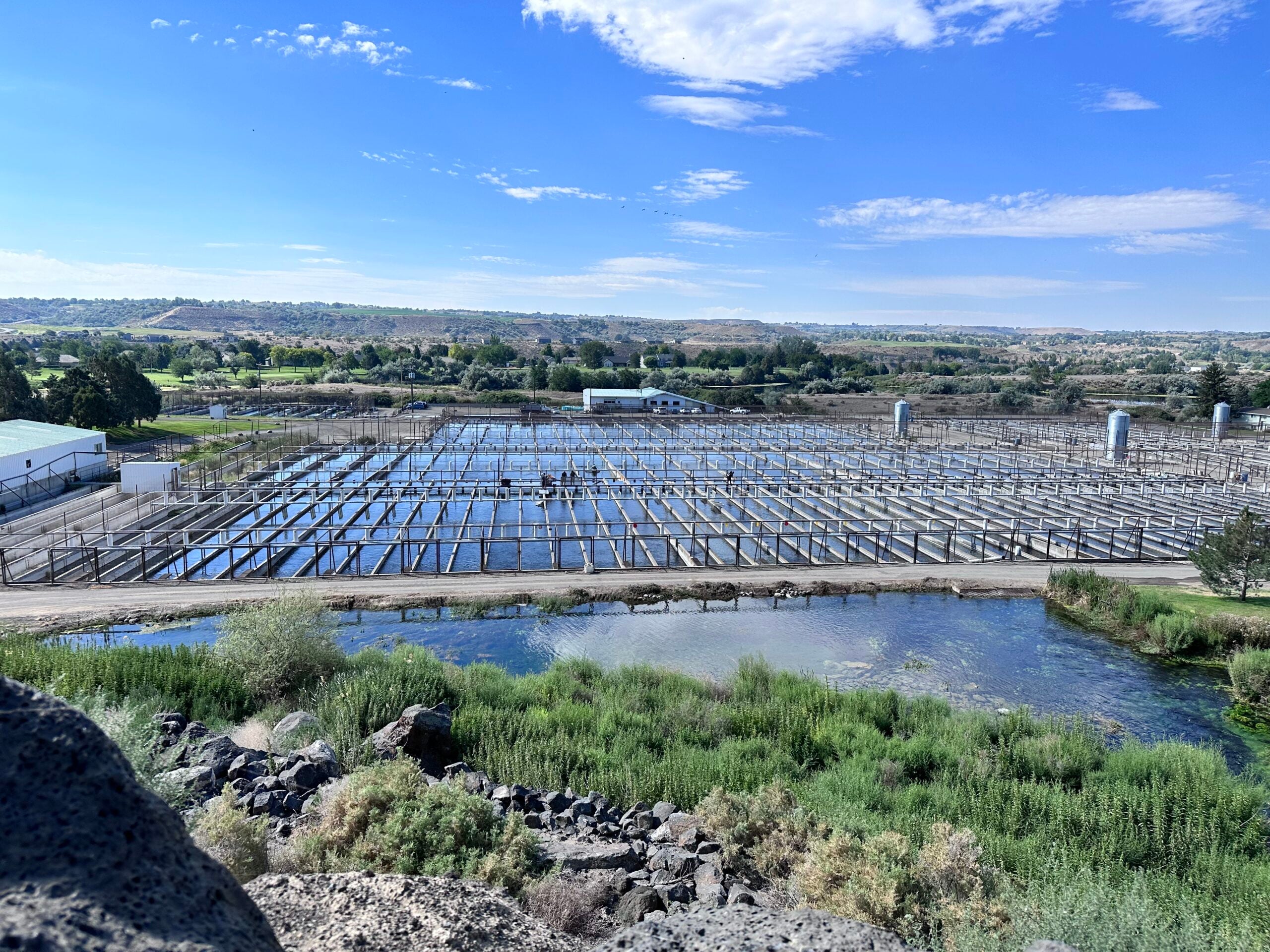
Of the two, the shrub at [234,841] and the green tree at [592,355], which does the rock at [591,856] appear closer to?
the shrub at [234,841]

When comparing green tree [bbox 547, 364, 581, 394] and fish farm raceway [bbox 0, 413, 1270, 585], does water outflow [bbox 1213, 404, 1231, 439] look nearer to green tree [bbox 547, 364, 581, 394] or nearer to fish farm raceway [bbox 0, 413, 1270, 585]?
fish farm raceway [bbox 0, 413, 1270, 585]

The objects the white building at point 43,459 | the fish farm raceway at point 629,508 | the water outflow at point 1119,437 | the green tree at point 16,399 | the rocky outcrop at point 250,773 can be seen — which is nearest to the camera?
the rocky outcrop at point 250,773

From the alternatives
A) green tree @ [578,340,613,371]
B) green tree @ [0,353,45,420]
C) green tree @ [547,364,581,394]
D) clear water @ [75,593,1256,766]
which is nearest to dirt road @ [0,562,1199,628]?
clear water @ [75,593,1256,766]

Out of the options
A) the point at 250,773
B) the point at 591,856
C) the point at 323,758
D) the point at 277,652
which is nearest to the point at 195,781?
the point at 250,773

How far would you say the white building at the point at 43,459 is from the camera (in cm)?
2250

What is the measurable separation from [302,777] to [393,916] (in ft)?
12.1

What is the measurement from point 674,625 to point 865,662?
380cm

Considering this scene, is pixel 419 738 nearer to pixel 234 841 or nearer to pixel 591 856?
pixel 591 856

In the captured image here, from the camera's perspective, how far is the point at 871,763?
8891mm

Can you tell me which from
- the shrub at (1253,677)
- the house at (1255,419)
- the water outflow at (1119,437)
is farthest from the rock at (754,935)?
the house at (1255,419)

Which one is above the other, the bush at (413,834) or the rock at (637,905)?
the bush at (413,834)

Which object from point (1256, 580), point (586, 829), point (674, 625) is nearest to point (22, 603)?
point (674, 625)

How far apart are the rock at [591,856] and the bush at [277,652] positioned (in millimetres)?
5780

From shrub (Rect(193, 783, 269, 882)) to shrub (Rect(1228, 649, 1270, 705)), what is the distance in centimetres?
1418
